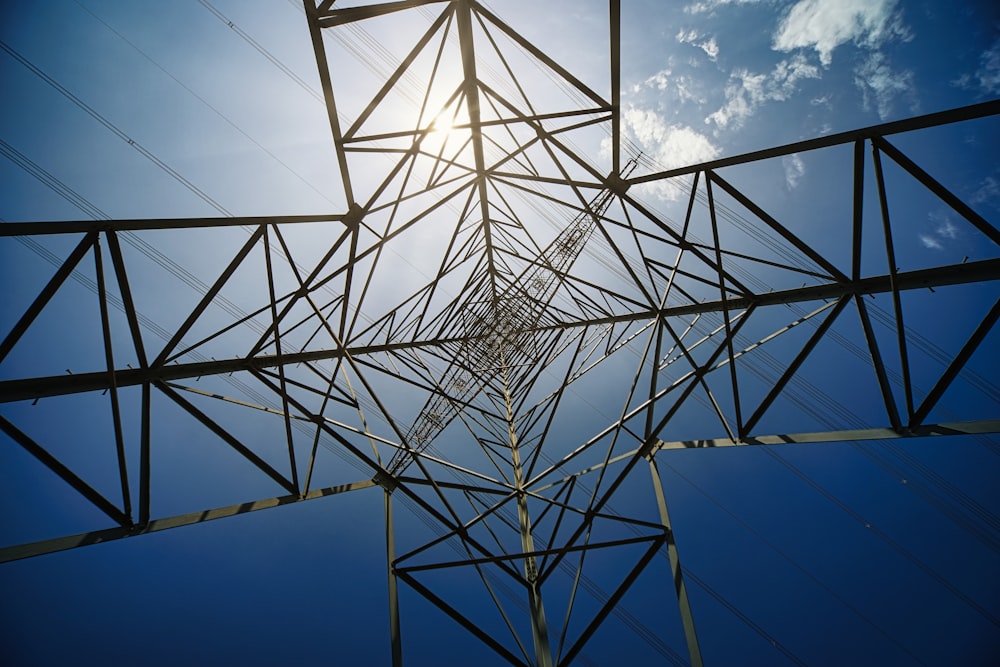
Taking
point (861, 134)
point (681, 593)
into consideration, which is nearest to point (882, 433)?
point (681, 593)

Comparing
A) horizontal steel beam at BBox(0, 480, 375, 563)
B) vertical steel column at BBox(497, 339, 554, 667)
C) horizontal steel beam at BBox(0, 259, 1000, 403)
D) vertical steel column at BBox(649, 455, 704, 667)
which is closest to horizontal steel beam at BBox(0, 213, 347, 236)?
horizontal steel beam at BBox(0, 259, 1000, 403)

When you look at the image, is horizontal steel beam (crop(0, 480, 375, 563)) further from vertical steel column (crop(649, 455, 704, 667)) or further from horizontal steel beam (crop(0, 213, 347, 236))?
vertical steel column (crop(649, 455, 704, 667))

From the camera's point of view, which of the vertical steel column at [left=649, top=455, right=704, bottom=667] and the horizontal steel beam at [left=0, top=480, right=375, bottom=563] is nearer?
the horizontal steel beam at [left=0, top=480, right=375, bottom=563]

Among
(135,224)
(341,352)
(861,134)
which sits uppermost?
(135,224)

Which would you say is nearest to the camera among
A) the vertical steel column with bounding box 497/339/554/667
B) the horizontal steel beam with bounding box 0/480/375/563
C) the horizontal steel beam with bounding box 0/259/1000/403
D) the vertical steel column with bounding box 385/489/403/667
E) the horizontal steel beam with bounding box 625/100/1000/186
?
the horizontal steel beam with bounding box 0/480/375/563

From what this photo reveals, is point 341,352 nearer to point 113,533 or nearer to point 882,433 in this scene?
point 113,533

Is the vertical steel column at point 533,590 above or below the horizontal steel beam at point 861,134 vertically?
below

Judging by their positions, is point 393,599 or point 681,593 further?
point 393,599

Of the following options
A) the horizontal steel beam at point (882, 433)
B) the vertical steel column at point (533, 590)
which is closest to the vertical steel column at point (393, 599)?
the vertical steel column at point (533, 590)

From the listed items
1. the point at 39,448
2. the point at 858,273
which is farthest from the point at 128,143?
the point at 858,273

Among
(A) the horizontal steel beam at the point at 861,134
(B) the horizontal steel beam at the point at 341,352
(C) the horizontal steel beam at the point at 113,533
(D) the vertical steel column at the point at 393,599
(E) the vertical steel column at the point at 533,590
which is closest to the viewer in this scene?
(C) the horizontal steel beam at the point at 113,533

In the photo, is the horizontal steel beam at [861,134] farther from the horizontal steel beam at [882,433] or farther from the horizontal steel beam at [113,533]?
the horizontal steel beam at [113,533]

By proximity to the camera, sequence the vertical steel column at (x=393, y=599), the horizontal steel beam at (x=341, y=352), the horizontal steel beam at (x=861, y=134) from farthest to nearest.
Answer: the vertical steel column at (x=393, y=599) < the horizontal steel beam at (x=341, y=352) < the horizontal steel beam at (x=861, y=134)

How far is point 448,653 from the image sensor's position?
813 inches
